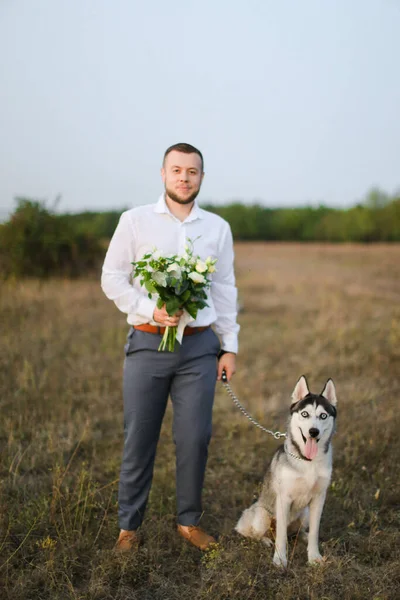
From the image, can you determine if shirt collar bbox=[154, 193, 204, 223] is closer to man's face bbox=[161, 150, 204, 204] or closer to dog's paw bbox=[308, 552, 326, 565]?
man's face bbox=[161, 150, 204, 204]

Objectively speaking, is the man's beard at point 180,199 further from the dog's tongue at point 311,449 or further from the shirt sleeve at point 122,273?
the dog's tongue at point 311,449

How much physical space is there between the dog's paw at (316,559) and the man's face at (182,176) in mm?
2688

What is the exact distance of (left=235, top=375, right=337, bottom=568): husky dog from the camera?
336 centimetres

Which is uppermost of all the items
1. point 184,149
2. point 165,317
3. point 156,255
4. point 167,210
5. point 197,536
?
point 184,149

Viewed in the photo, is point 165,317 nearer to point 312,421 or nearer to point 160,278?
point 160,278

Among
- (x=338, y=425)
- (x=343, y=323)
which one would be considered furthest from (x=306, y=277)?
(x=338, y=425)

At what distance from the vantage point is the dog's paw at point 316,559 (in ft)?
11.4

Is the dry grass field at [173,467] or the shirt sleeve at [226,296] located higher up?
the shirt sleeve at [226,296]

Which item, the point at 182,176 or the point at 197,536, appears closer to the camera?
the point at 182,176

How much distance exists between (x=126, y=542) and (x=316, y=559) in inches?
54.1

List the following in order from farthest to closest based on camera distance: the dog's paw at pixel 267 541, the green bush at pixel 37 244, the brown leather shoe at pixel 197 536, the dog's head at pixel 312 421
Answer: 1. the green bush at pixel 37 244
2. the brown leather shoe at pixel 197 536
3. the dog's paw at pixel 267 541
4. the dog's head at pixel 312 421

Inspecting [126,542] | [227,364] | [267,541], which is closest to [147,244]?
[227,364]

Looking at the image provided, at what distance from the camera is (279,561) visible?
138 inches

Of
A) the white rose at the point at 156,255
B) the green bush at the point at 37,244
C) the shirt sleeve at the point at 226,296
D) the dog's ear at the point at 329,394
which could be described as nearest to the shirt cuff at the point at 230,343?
the shirt sleeve at the point at 226,296
